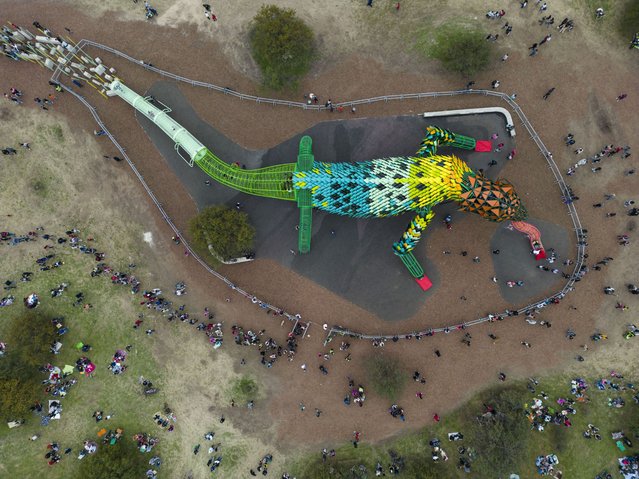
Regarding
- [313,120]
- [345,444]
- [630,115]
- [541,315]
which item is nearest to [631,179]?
[630,115]

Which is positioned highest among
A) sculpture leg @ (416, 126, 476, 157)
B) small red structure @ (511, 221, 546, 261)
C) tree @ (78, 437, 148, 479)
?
sculpture leg @ (416, 126, 476, 157)

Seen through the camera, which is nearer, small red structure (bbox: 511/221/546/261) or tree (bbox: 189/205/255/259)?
tree (bbox: 189/205/255/259)

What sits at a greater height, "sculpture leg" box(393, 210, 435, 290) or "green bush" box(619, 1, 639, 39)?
"green bush" box(619, 1, 639, 39)

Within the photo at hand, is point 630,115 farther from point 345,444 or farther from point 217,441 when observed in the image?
point 217,441

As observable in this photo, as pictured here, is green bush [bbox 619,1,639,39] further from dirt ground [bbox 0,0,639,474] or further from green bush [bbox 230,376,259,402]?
green bush [bbox 230,376,259,402]

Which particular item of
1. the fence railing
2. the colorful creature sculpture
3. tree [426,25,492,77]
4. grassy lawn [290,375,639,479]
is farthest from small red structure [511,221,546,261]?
the fence railing

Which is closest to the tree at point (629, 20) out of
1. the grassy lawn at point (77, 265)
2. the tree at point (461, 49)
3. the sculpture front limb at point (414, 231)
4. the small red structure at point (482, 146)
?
the tree at point (461, 49)

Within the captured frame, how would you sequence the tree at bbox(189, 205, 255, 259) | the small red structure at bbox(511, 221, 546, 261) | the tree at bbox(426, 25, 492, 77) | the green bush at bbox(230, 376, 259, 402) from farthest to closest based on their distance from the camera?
the green bush at bbox(230, 376, 259, 402)
the small red structure at bbox(511, 221, 546, 261)
the tree at bbox(426, 25, 492, 77)
the tree at bbox(189, 205, 255, 259)
